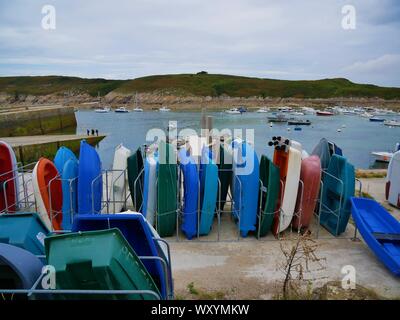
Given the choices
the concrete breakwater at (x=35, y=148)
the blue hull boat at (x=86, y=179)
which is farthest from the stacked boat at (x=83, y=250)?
the concrete breakwater at (x=35, y=148)

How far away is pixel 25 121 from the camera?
33.2m

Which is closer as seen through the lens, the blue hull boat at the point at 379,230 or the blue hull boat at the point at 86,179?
the blue hull boat at the point at 379,230

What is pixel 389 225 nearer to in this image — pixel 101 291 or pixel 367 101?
pixel 101 291

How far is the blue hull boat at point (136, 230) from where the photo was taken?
392 cm

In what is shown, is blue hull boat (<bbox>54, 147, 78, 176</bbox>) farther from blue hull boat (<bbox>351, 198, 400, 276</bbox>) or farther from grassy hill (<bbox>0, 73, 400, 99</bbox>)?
grassy hill (<bbox>0, 73, 400, 99</bbox>)

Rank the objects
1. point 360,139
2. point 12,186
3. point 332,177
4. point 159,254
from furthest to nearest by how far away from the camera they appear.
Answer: point 360,139, point 12,186, point 332,177, point 159,254

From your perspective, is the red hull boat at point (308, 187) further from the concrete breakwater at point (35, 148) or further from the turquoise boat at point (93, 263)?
the concrete breakwater at point (35, 148)

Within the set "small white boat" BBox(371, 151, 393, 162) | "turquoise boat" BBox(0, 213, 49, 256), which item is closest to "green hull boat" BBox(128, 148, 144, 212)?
"turquoise boat" BBox(0, 213, 49, 256)

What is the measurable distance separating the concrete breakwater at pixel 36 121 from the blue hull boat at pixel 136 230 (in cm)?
2853

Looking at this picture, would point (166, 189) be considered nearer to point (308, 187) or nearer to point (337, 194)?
point (308, 187)

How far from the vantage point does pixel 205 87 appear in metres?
148

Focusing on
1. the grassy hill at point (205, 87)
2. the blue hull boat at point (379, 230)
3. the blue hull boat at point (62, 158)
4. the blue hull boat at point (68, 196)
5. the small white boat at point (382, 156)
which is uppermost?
the grassy hill at point (205, 87)

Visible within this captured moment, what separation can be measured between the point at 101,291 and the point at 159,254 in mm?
1414
